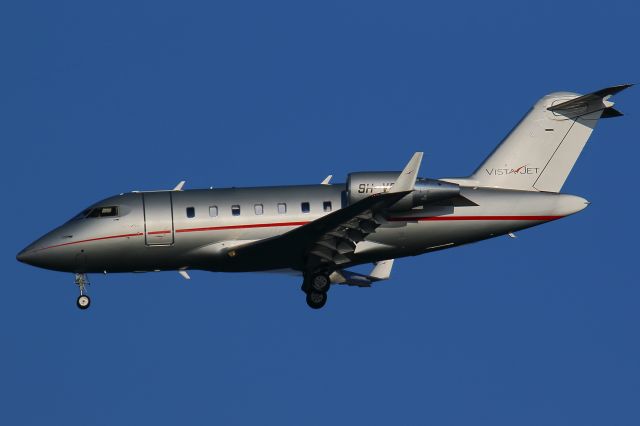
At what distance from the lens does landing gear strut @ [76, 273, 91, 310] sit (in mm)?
29688

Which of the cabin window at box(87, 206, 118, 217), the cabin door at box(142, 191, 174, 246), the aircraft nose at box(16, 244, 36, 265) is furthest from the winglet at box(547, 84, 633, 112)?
the aircraft nose at box(16, 244, 36, 265)

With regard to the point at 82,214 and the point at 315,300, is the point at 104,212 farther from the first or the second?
the point at 315,300

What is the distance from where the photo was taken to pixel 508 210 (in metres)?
28.9

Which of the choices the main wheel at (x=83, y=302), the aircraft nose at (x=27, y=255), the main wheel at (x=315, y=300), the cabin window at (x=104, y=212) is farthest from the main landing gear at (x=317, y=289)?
the aircraft nose at (x=27, y=255)

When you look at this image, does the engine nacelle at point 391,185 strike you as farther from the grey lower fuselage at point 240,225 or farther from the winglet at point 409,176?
the winglet at point 409,176

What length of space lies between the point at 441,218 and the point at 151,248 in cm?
831

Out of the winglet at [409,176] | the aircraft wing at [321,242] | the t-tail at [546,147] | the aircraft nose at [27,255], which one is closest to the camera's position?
the winglet at [409,176]

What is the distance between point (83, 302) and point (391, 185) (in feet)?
32.4

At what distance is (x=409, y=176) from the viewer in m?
25.9

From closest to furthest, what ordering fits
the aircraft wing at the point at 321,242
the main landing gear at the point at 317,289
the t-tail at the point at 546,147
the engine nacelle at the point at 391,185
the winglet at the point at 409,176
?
1. the winglet at the point at 409,176
2. the aircraft wing at the point at 321,242
3. the engine nacelle at the point at 391,185
4. the main landing gear at the point at 317,289
5. the t-tail at the point at 546,147

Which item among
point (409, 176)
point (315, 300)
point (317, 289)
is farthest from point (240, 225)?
point (409, 176)

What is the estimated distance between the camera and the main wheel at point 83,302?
29.7 meters

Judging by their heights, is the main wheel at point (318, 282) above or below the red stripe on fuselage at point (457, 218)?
below

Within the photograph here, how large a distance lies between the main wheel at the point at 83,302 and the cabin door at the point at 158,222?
9.57 feet
